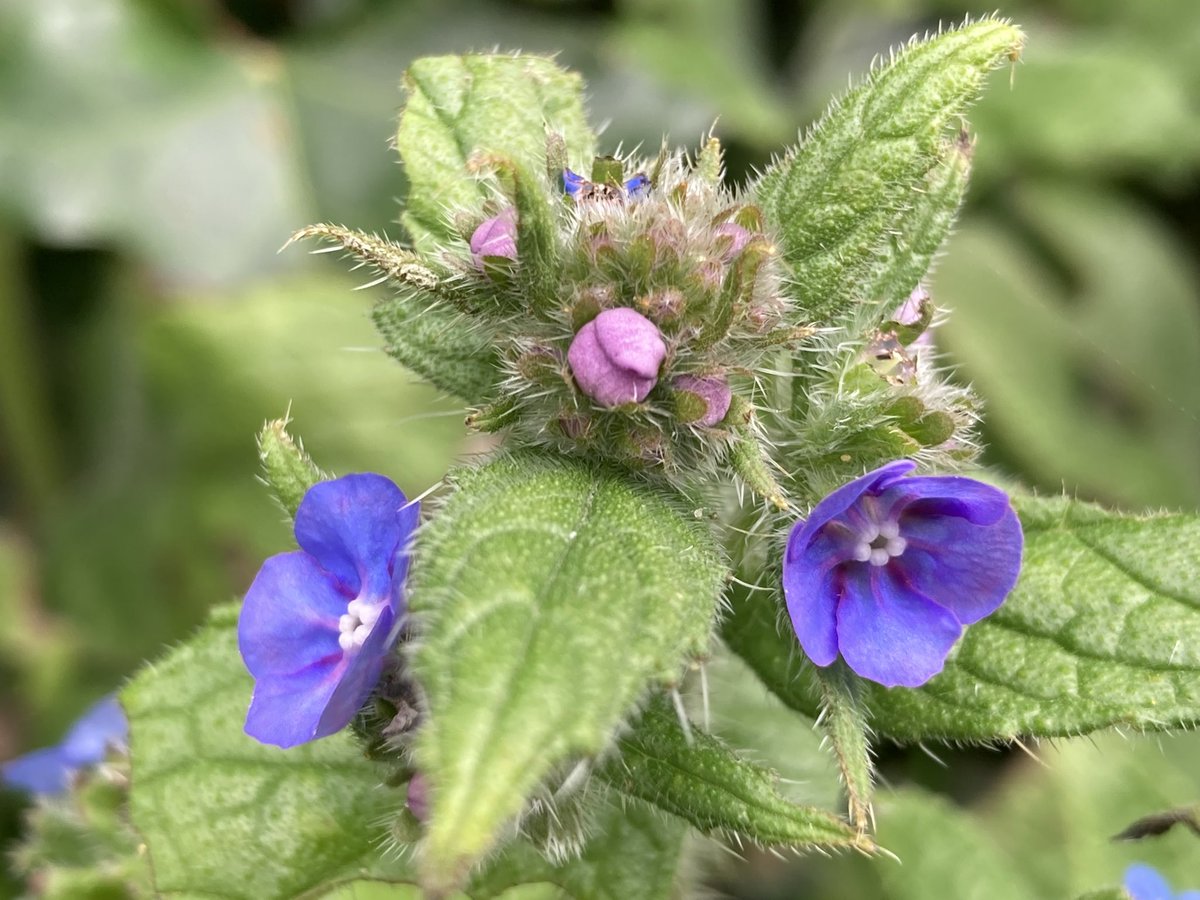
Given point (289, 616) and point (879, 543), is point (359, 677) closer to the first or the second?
point (289, 616)

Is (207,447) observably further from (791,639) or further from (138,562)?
(791,639)

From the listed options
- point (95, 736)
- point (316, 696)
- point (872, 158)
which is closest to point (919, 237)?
point (872, 158)

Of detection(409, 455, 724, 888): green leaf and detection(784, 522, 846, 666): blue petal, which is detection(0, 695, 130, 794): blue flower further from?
detection(784, 522, 846, 666): blue petal

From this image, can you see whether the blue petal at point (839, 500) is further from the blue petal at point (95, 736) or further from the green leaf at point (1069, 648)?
the blue petal at point (95, 736)

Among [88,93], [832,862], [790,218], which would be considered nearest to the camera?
[790,218]

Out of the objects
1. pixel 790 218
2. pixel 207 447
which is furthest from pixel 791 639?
pixel 207 447

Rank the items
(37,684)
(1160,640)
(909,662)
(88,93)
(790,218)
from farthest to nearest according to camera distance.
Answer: (88,93) → (37,684) → (790,218) → (1160,640) → (909,662)

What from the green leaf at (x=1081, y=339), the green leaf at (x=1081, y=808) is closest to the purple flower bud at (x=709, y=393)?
the green leaf at (x=1081, y=808)
